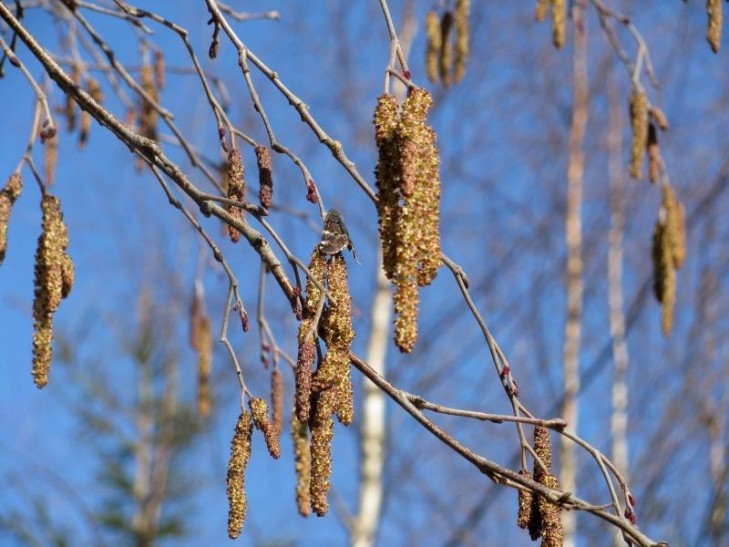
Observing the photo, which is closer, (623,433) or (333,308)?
(333,308)

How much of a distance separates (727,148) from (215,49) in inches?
242

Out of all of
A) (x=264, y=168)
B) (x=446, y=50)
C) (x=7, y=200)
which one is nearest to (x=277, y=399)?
(x=264, y=168)

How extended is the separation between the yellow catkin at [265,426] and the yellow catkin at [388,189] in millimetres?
349

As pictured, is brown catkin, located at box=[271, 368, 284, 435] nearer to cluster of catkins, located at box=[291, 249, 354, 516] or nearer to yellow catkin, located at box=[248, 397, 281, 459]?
yellow catkin, located at box=[248, 397, 281, 459]

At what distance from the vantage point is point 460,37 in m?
2.52

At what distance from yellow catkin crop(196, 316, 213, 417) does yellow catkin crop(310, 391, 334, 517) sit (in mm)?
1105

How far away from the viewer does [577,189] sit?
670 cm

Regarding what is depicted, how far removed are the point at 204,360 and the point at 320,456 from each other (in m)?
1.12

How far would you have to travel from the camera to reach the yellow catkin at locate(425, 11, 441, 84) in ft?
8.28

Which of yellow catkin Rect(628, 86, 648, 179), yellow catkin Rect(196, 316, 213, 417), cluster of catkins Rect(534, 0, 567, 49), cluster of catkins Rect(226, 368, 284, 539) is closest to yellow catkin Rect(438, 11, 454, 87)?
cluster of catkins Rect(534, 0, 567, 49)

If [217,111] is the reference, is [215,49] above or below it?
above

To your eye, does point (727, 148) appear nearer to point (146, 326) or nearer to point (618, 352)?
point (618, 352)

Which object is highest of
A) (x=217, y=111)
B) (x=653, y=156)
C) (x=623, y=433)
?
(x=623, y=433)

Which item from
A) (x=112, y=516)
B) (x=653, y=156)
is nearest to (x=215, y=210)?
(x=653, y=156)
